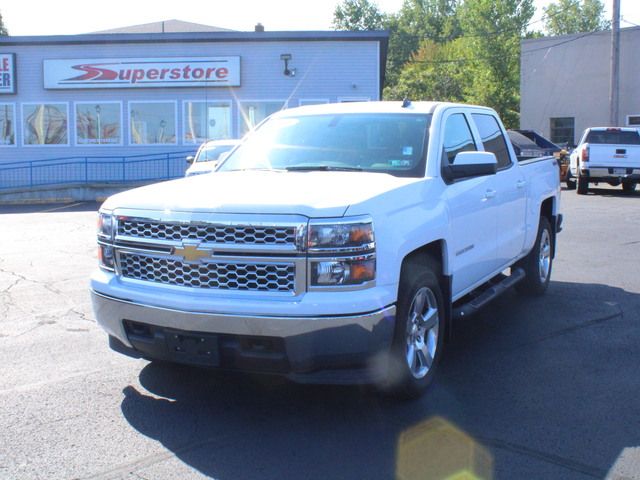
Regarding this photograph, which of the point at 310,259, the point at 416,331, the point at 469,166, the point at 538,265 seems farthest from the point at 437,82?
the point at 310,259

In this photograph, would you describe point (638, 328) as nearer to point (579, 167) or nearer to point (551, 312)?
point (551, 312)

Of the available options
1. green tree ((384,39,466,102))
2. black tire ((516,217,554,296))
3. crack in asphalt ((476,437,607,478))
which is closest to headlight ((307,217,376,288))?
crack in asphalt ((476,437,607,478))

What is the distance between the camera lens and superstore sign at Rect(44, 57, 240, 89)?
82.6 feet

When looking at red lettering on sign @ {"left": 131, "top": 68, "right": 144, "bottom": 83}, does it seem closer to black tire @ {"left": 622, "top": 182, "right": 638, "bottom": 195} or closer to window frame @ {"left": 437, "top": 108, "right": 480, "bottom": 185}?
black tire @ {"left": 622, "top": 182, "right": 638, "bottom": 195}

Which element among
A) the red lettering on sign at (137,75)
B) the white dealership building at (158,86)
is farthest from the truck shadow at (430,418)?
the red lettering on sign at (137,75)

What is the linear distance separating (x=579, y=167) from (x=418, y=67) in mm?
55194

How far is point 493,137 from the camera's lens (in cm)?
702

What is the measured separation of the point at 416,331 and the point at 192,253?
1492mm

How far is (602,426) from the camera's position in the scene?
4.49m

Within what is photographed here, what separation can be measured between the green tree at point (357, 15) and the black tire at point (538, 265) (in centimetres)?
8660

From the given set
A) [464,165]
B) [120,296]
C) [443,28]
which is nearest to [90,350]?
[120,296]

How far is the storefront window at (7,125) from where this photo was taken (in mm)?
25875

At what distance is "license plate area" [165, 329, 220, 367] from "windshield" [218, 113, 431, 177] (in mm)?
1690

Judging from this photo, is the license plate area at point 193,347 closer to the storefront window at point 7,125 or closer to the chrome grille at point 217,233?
the chrome grille at point 217,233
